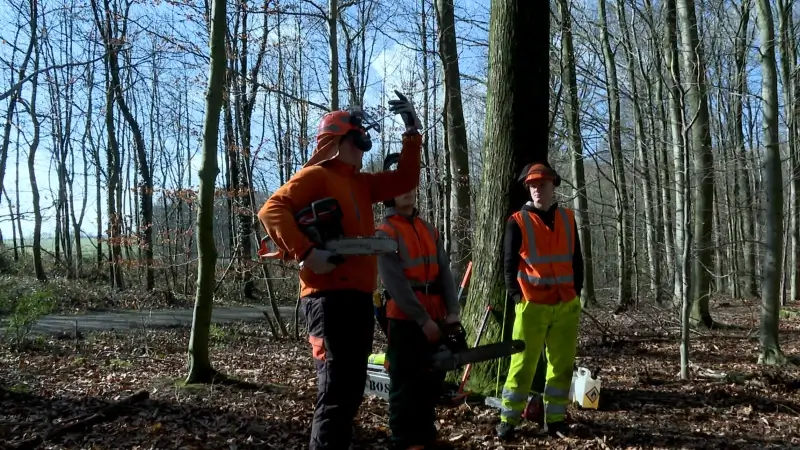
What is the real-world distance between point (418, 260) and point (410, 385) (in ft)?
2.81

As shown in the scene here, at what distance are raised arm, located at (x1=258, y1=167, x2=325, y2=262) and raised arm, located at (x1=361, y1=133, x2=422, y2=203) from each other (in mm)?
512

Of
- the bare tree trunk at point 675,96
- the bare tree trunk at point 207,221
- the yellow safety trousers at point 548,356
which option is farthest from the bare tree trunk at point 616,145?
the bare tree trunk at point 207,221

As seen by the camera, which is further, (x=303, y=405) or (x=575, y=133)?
(x=575, y=133)

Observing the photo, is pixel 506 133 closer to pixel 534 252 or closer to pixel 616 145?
pixel 534 252

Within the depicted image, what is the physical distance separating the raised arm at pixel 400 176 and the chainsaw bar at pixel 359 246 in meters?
0.61

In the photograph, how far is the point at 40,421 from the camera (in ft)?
15.2

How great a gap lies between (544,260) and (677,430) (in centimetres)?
167

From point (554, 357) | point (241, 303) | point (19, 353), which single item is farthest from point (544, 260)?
point (241, 303)

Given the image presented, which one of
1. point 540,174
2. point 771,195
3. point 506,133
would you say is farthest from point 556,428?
point 771,195

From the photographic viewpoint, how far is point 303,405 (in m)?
5.12

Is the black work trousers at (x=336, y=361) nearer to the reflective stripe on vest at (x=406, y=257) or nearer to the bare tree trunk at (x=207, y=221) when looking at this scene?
the reflective stripe on vest at (x=406, y=257)

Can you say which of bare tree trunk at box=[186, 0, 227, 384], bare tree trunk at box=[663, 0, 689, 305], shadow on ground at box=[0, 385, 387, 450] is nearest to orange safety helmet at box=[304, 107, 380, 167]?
shadow on ground at box=[0, 385, 387, 450]

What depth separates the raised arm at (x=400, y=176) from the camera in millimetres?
3721

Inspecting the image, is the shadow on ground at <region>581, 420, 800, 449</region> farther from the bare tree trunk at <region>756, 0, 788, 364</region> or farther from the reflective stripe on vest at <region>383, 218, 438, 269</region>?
the bare tree trunk at <region>756, 0, 788, 364</region>
